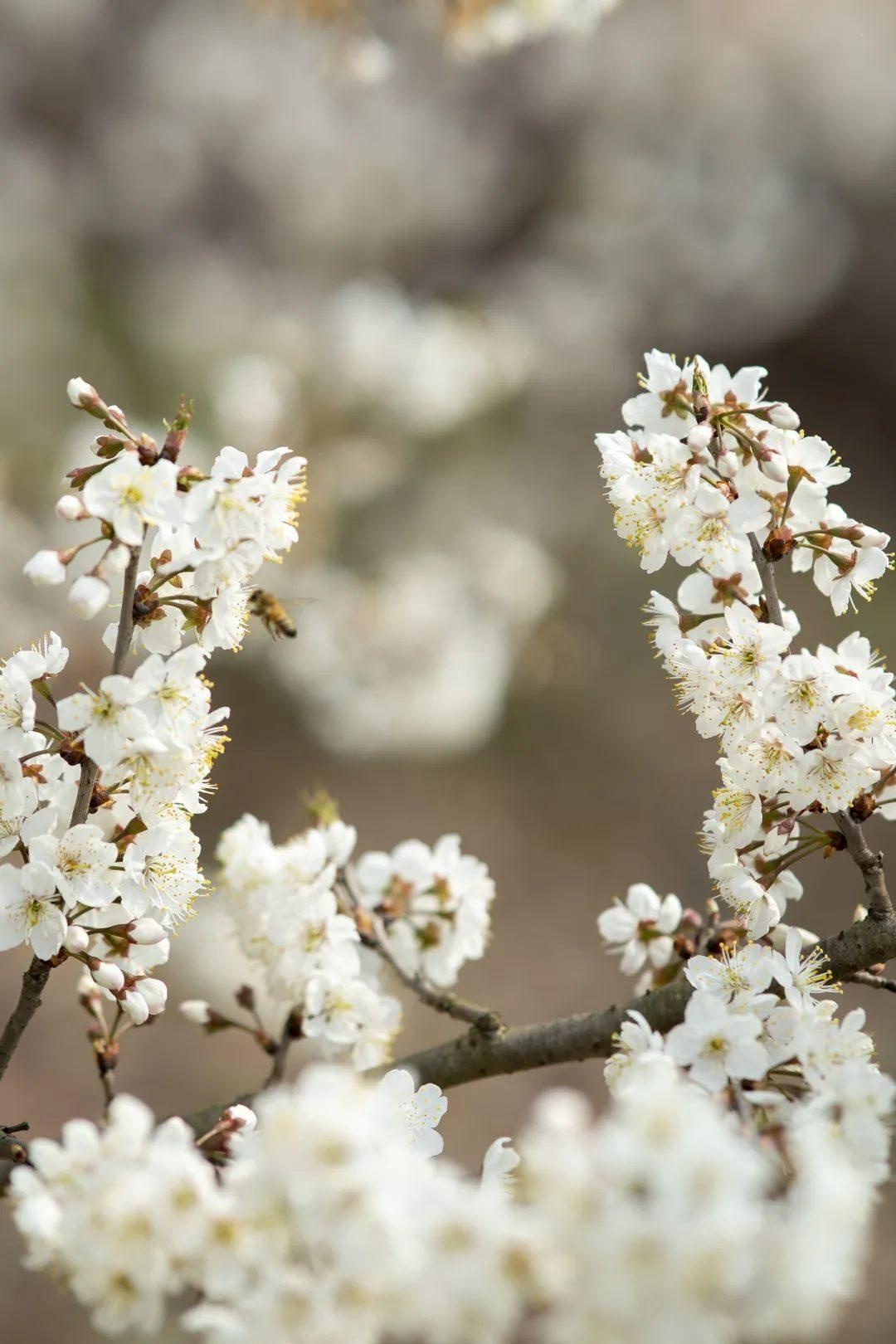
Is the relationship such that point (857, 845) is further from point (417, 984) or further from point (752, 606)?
point (417, 984)

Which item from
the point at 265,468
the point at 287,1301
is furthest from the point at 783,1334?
the point at 265,468

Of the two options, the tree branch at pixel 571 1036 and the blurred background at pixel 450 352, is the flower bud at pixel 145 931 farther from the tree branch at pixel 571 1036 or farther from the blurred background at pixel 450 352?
the blurred background at pixel 450 352

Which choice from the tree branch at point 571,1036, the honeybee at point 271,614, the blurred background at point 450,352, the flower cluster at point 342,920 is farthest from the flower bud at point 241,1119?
the blurred background at point 450,352

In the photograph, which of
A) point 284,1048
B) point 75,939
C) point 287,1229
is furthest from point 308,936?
point 287,1229

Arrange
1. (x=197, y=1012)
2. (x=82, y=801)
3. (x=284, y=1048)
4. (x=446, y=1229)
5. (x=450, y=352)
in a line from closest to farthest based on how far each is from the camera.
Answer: (x=446, y=1229)
(x=82, y=801)
(x=284, y=1048)
(x=197, y=1012)
(x=450, y=352)

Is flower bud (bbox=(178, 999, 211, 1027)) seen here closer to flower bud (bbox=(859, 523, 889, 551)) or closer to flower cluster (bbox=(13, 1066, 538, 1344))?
flower cluster (bbox=(13, 1066, 538, 1344))

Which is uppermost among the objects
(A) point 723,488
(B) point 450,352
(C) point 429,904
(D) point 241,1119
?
(B) point 450,352
